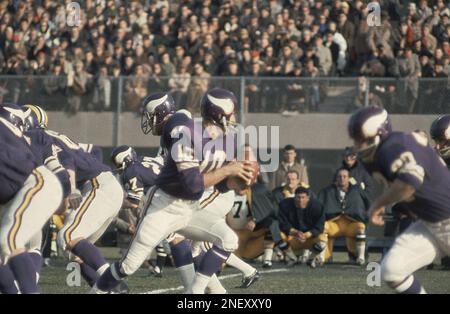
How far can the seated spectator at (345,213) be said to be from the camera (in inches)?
509

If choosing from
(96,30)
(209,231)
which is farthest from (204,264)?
(96,30)

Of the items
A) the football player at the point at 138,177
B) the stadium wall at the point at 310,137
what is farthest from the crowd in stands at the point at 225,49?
the football player at the point at 138,177

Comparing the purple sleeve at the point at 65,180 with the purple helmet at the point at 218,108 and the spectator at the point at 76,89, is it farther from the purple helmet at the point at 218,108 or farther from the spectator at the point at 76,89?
the spectator at the point at 76,89

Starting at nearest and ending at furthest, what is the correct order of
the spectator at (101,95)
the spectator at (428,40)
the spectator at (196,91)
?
the spectator at (196,91) < the spectator at (101,95) < the spectator at (428,40)

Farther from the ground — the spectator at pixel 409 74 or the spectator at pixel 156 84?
the spectator at pixel 409 74

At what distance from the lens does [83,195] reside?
8.92m

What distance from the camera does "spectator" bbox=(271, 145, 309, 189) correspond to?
14219 millimetres

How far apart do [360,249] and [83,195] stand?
15.5ft


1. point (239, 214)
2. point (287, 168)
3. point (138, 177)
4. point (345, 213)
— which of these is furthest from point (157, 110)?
point (287, 168)

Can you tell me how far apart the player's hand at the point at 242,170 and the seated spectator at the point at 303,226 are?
5384 millimetres

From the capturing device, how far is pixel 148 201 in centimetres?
761

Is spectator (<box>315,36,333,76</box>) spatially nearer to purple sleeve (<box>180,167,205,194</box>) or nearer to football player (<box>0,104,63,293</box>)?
purple sleeve (<box>180,167,205,194</box>)

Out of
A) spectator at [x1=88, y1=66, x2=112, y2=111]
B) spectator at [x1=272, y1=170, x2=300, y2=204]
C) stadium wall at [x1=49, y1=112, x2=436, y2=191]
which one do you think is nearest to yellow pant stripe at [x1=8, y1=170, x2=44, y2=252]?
spectator at [x1=272, y1=170, x2=300, y2=204]

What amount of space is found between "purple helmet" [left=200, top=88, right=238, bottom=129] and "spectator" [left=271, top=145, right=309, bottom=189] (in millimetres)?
6310
